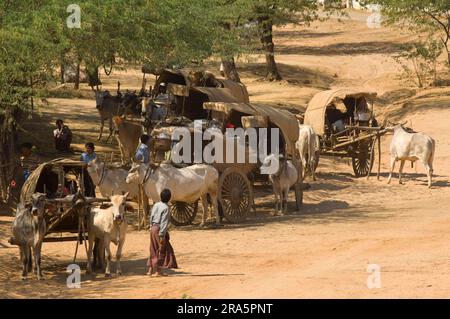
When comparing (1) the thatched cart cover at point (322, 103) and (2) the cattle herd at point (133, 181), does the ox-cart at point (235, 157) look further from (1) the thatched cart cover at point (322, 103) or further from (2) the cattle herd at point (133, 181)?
(1) the thatched cart cover at point (322, 103)

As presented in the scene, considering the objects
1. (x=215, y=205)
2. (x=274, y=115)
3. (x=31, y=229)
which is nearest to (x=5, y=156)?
(x=215, y=205)

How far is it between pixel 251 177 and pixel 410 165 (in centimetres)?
1106

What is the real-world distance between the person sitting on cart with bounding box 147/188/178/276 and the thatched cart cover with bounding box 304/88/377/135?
15946mm

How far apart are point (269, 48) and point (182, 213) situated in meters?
27.8

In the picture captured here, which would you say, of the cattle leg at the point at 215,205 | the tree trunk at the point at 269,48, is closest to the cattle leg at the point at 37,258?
the cattle leg at the point at 215,205

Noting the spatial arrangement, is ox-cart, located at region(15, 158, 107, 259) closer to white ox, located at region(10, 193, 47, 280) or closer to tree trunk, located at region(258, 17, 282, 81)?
white ox, located at region(10, 193, 47, 280)

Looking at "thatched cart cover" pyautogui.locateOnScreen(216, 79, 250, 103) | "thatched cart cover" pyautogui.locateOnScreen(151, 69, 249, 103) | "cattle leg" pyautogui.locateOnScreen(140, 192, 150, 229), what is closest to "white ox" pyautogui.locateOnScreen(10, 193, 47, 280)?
"cattle leg" pyautogui.locateOnScreen(140, 192, 150, 229)

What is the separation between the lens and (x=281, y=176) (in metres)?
25.8

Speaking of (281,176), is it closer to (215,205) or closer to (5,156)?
(215,205)

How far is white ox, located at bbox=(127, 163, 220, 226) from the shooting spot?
22.1 m
